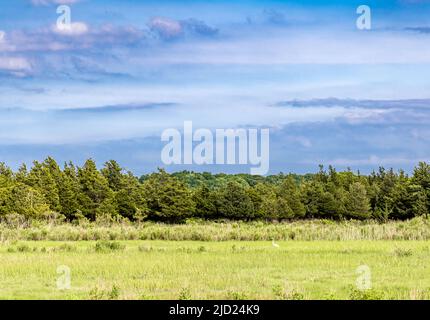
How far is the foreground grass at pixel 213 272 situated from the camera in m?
14.5

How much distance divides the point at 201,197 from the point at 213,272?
148 feet

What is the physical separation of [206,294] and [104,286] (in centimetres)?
274

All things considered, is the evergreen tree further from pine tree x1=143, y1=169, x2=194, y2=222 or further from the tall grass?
the tall grass

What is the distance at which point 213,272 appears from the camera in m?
18.5

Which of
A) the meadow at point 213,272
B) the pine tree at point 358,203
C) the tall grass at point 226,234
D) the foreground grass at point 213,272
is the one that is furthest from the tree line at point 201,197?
the foreground grass at point 213,272

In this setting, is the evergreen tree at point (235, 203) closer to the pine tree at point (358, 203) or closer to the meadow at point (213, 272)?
the pine tree at point (358, 203)

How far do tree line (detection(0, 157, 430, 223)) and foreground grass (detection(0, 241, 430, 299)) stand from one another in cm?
3199

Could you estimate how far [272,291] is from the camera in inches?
575

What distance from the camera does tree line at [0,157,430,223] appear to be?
59875 mm

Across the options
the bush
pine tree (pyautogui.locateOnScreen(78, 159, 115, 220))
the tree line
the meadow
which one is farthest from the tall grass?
pine tree (pyautogui.locateOnScreen(78, 159, 115, 220))

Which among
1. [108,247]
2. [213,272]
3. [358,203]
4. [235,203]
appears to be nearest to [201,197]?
[235,203]

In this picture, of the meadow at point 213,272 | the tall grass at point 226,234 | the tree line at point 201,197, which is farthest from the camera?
the tree line at point 201,197

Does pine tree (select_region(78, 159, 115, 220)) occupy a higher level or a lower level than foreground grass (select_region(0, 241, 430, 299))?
higher

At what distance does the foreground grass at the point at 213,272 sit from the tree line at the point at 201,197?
105 ft
